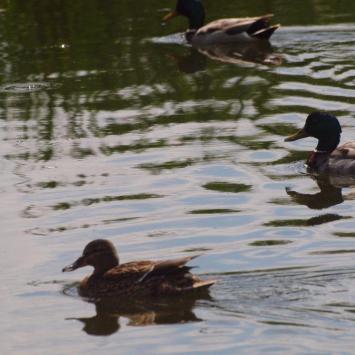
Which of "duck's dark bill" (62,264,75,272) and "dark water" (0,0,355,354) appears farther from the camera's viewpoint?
"duck's dark bill" (62,264,75,272)

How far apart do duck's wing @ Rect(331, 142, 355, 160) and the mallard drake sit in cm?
693

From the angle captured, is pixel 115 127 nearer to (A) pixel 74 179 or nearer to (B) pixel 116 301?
(A) pixel 74 179

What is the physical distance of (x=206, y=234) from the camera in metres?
13.3

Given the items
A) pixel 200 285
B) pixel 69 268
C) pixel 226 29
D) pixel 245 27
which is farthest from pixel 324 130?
pixel 226 29

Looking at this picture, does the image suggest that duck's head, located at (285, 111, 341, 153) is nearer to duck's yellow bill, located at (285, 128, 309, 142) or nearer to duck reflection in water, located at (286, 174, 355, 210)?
duck's yellow bill, located at (285, 128, 309, 142)

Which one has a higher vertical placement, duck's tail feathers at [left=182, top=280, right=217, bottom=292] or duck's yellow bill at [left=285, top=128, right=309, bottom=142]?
duck's tail feathers at [left=182, top=280, right=217, bottom=292]

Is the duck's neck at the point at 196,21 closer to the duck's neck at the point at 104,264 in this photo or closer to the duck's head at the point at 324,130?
the duck's head at the point at 324,130

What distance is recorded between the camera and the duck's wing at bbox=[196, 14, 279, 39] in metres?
22.9

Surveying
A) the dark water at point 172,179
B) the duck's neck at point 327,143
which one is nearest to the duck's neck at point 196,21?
the dark water at point 172,179

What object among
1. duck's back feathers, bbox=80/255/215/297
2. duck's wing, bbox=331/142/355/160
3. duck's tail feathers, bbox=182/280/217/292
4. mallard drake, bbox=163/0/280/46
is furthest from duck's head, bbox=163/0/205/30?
duck's tail feathers, bbox=182/280/217/292

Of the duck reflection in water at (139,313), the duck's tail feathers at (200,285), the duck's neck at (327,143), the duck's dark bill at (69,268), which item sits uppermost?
the duck's tail feathers at (200,285)

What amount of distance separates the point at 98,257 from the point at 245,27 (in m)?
11.4

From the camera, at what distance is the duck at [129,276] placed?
1171cm

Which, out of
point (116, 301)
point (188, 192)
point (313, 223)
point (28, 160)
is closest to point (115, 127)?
point (28, 160)
